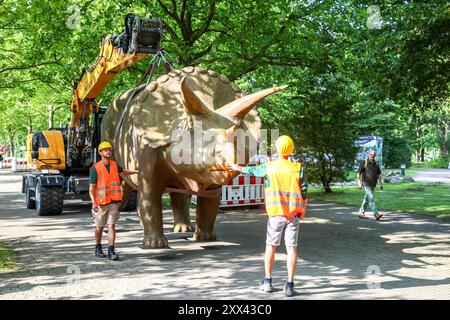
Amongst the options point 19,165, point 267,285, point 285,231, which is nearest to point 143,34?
point 285,231

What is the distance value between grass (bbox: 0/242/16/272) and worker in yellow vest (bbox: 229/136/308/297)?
13.7 ft

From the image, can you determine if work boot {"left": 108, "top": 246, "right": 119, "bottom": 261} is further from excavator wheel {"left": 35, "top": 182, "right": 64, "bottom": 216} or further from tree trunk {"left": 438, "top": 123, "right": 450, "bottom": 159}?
tree trunk {"left": 438, "top": 123, "right": 450, "bottom": 159}

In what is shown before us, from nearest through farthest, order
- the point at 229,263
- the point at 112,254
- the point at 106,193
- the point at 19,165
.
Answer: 1. the point at 229,263
2. the point at 106,193
3. the point at 112,254
4. the point at 19,165

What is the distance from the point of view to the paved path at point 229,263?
6.64 metres

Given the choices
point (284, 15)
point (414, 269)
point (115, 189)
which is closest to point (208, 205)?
point (115, 189)

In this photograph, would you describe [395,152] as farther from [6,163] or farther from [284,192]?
[284,192]

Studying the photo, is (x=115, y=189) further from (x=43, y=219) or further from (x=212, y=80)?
(x=43, y=219)

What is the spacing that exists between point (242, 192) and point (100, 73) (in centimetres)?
643

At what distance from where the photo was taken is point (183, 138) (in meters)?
8.23

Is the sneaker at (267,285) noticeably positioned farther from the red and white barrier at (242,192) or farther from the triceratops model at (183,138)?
the red and white barrier at (242,192)

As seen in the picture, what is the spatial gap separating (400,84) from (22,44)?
54.3ft

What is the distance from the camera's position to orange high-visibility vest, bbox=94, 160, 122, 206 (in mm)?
8516

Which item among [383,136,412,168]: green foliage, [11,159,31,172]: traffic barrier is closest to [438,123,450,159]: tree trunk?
[383,136,412,168]: green foliage

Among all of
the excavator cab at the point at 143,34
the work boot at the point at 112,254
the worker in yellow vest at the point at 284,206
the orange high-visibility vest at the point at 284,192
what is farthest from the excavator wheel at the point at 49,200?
the orange high-visibility vest at the point at 284,192
